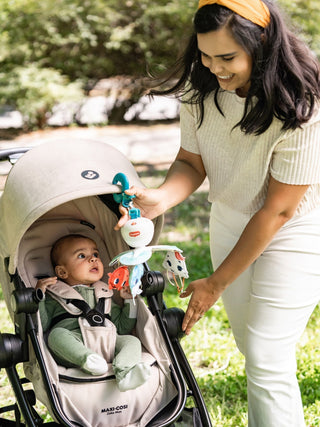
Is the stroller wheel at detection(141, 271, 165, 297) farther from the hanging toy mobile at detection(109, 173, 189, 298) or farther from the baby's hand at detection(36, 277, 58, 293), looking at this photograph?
the baby's hand at detection(36, 277, 58, 293)

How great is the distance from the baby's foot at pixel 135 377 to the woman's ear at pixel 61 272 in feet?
2.02

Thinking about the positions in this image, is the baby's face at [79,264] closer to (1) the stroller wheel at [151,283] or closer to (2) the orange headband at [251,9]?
(1) the stroller wheel at [151,283]

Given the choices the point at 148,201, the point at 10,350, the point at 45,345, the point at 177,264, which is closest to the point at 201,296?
the point at 177,264

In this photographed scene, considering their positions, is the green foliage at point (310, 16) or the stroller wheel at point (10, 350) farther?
the green foliage at point (310, 16)

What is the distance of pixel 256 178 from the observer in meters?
2.51

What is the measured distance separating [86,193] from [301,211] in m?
0.82

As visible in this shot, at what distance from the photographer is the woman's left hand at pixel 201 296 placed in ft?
8.31

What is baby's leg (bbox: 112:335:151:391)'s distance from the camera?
240 centimetres

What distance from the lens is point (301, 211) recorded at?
8.27 ft

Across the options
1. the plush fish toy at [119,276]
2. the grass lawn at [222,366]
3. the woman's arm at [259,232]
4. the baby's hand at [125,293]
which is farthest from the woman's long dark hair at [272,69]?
the grass lawn at [222,366]

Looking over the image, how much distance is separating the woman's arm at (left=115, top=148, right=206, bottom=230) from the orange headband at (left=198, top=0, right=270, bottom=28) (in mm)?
682

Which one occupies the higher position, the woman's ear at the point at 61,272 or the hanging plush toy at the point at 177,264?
the hanging plush toy at the point at 177,264

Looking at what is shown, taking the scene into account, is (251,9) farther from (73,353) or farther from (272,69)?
(73,353)

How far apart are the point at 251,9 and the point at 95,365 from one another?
1374 mm
